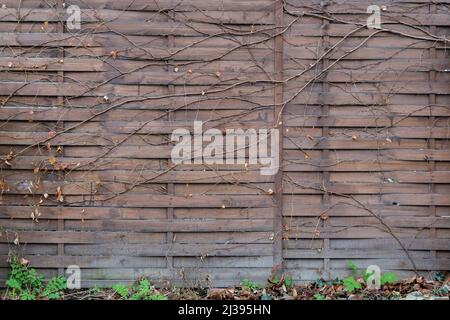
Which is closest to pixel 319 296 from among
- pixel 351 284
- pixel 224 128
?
pixel 351 284

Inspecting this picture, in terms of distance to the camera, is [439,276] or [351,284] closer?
[351,284]

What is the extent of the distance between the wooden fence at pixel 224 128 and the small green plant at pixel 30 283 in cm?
11

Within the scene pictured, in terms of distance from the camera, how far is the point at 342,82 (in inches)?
190

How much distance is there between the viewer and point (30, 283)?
4.74m

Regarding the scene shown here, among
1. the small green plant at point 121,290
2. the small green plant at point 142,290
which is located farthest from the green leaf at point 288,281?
the small green plant at point 121,290

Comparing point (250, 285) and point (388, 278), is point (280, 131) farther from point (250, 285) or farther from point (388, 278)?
point (388, 278)

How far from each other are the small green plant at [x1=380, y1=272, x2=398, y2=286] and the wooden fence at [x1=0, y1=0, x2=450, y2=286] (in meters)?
0.06

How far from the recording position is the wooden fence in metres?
4.76

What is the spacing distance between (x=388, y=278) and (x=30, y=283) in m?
3.18

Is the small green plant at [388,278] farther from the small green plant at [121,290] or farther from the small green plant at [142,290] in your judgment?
the small green plant at [121,290]

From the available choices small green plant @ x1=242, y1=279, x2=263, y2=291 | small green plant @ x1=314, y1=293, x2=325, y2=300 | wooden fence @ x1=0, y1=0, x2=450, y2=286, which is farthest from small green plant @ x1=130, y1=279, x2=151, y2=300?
small green plant @ x1=314, y1=293, x2=325, y2=300

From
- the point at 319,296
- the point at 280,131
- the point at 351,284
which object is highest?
the point at 280,131

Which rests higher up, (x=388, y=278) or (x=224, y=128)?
A: (x=224, y=128)
